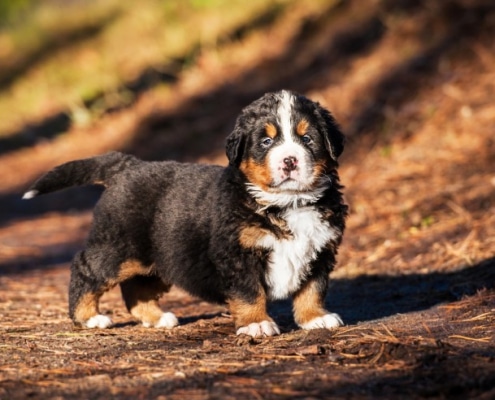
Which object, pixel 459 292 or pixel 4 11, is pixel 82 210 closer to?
pixel 459 292

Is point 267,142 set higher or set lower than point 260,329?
higher

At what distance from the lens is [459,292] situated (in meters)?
6.88

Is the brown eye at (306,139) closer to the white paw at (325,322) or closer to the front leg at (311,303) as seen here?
the front leg at (311,303)

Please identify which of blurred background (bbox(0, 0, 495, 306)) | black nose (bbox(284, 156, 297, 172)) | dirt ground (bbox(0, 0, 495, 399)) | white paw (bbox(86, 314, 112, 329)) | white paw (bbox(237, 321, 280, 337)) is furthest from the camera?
blurred background (bbox(0, 0, 495, 306))

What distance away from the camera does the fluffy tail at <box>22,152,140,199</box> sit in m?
6.68

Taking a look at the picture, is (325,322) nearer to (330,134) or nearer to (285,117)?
(330,134)

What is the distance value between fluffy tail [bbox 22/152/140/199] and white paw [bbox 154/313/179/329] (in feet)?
3.41

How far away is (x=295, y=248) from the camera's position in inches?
223

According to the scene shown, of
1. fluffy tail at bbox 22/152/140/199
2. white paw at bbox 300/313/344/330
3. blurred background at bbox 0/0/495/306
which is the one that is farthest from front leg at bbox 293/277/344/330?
blurred background at bbox 0/0/495/306

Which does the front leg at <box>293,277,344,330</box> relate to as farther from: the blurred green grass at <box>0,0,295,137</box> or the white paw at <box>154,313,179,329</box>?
the blurred green grass at <box>0,0,295,137</box>

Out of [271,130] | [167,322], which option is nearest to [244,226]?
[271,130]

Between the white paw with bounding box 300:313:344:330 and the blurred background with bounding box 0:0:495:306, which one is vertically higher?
the blurred background with bounding box 0:0:495:306

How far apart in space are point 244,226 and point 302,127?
70cm

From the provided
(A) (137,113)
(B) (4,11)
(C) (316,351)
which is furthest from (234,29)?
(C) (316,351)
